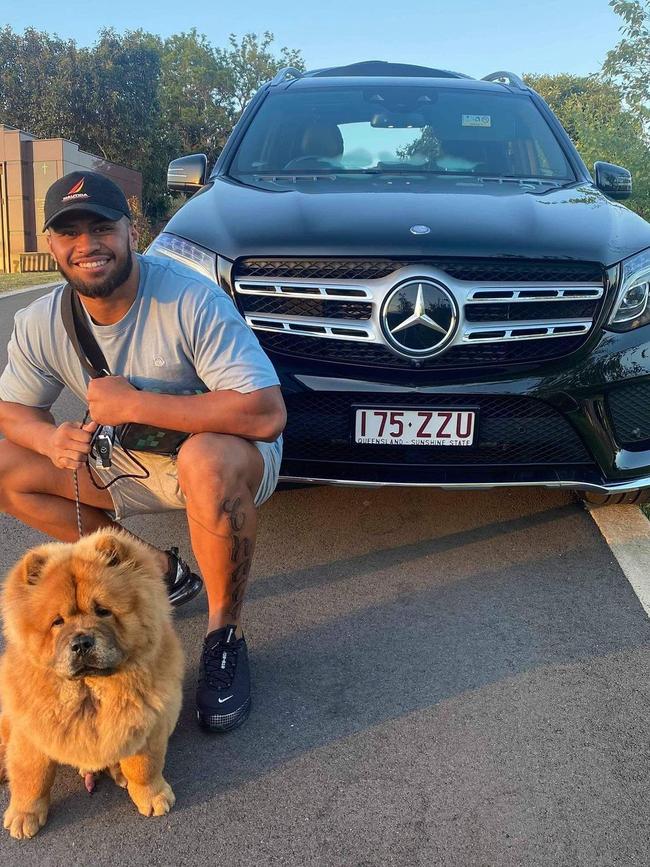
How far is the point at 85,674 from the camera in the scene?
6.28 feet

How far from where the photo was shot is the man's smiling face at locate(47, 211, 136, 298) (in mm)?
→ 2555

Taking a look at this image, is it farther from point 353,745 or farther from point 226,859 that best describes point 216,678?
point 226,859

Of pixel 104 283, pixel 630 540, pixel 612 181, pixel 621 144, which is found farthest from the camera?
pixel 621 144

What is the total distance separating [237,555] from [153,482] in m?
0.47

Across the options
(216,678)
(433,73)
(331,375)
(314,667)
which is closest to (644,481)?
(331,375)

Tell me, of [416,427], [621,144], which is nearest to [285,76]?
[416,427]

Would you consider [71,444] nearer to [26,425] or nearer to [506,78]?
[26,425]

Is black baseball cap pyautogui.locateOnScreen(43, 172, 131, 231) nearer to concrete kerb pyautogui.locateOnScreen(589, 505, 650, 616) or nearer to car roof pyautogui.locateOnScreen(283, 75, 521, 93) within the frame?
concrete kerb pyautogui.locateOnScreen(589, 505, 650, 616)

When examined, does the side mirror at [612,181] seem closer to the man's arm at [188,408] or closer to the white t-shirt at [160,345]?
the white t-shirt at [160,345]

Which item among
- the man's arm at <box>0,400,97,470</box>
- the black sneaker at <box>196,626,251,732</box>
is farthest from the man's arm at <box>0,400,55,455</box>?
the black sneaker at <box>196,626,251,732</box>

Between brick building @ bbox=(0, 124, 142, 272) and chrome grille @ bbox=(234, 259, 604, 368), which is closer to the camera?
chrome grille @ bbox=(234, 259, 604, 368)

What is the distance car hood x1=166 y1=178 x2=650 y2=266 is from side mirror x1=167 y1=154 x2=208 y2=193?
25.4 inches

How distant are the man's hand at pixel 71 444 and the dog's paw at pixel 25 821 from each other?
1.04 meters

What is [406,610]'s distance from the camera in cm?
314
